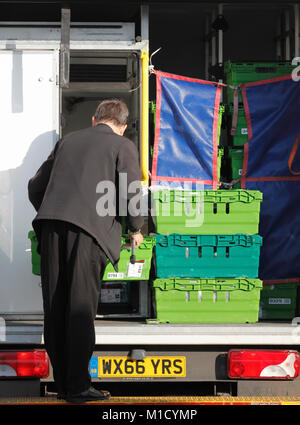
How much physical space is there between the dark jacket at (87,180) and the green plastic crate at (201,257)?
1.46 ft

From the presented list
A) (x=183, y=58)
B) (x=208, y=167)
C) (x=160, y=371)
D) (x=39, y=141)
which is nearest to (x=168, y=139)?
(x=208, y=167)

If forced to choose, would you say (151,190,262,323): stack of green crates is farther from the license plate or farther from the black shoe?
the black shoe

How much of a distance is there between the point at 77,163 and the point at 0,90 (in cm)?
107

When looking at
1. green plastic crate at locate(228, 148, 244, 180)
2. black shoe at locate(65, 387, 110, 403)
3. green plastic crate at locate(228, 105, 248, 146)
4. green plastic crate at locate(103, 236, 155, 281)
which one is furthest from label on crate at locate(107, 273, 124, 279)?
green plastic crate at locate(228, 105, 248, 146)

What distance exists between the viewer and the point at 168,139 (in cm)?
452

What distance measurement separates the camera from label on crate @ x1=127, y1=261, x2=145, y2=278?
3773mm

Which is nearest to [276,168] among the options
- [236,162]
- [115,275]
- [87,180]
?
[236,162]

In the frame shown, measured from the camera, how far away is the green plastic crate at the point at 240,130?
4688 mm

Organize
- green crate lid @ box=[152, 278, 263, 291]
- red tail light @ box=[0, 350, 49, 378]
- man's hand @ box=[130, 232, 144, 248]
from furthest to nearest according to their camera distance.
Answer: green crate lid @ box=[152, 278, 263, 291]
man's hand @ box=[130, 232, 144, 248]
red tail light @ box=[0, 350, 49, 378]

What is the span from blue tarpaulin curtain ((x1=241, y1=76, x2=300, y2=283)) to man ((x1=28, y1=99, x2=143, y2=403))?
151 cm

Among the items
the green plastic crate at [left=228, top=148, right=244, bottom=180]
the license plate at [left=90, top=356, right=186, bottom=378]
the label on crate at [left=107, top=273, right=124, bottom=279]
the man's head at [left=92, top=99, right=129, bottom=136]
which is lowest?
the license plate at [left=90, top=356, right=186, bottom=378]

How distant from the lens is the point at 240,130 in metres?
4.70

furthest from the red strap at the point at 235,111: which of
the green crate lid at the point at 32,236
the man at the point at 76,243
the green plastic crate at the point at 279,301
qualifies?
the green crate lid at the point at 32,236

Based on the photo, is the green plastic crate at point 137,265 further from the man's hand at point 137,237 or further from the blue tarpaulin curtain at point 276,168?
the blue tarpaulin curtain at point 276,168
